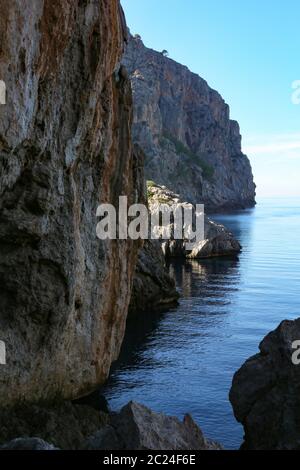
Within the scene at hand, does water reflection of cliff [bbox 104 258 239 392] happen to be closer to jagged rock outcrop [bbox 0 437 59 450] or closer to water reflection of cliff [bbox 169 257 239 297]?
water reflection of cliff [bbox 169 257 239 297]

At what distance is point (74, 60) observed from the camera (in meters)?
30.4

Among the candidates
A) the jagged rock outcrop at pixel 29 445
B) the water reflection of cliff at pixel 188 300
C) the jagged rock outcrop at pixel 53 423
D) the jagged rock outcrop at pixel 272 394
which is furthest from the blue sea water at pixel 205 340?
the jagged rock outcrop at pixel 29 445

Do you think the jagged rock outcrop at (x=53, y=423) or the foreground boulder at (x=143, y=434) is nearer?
the foreground boulder at (x=143, y=434)

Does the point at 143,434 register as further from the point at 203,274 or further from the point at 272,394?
the point at 203,274

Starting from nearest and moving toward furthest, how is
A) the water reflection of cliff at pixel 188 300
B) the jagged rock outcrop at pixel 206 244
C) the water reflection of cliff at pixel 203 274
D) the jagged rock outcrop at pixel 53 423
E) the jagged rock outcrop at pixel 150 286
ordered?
1. the jagged rock outcrop at pixel 53 423
2. the water reflection of cliff at pixel 188 300
3. the jagged rock outcrop at pixel 150 286
4. the water reflection of cliff at pixel 203 274
5. the jagged rock outcrop at pixel 206 244

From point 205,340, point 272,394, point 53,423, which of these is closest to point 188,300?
point 205,340

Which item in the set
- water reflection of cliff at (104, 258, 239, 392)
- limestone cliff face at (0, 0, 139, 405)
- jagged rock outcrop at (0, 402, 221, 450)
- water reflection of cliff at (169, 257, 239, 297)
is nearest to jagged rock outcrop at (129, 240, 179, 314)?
water reflection of cliff at (104, 258, 239, 392)

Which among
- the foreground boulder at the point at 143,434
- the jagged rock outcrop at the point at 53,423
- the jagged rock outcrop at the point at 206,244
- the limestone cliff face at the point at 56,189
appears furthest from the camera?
the jagged rock outcrop at the point at 206,244

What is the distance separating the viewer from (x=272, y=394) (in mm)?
25828

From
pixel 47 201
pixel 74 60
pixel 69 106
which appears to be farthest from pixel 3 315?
pixel 74 60

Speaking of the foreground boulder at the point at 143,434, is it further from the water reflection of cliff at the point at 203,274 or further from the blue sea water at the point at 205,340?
the water reflection of cliff at the point at 203,274

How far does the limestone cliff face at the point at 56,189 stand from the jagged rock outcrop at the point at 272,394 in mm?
10381

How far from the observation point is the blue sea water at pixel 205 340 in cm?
3666

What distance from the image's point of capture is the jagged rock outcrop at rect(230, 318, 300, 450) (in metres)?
24.1
